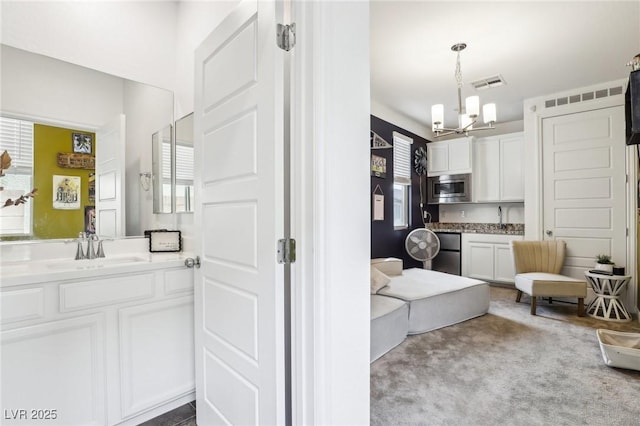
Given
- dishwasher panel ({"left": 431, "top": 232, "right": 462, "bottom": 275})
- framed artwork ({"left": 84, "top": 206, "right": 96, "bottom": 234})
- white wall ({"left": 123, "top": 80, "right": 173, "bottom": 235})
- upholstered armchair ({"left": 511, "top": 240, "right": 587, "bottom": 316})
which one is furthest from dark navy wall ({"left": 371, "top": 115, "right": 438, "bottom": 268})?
framed artwork ({"left": 84, "top": 206, "right": 96, "bottom": 234})

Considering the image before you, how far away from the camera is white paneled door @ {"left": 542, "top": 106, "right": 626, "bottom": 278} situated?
11.3 ft

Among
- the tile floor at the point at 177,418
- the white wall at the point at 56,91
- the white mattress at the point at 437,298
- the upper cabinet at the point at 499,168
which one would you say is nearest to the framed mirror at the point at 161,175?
the white wall at the point at 56,91

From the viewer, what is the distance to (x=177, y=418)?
5.32 ft

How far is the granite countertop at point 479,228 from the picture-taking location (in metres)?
4.70

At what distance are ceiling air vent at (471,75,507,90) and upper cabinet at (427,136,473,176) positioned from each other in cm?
137

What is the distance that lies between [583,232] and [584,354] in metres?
1.93

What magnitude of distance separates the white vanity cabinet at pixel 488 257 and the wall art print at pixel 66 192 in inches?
191

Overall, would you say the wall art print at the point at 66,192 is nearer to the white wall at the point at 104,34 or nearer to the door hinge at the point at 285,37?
the white wall at the point at 104,34

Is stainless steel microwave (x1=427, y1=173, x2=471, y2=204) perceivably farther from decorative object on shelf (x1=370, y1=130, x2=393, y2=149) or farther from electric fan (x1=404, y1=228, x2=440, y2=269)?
electric fan (x1=404, y1=228, x2=440, y2=269)

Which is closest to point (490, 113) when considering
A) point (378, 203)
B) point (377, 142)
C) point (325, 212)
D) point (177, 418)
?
point (377, 142)

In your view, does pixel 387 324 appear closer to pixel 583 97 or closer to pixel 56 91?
pixel 56 91

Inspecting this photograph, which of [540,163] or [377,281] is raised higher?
[540,163]

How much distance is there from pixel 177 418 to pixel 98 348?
0.57m

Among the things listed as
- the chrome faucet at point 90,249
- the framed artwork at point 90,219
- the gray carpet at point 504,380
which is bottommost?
the gray carpet at point 504,380
